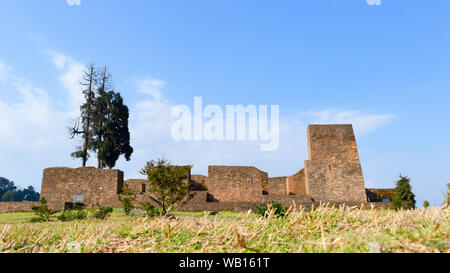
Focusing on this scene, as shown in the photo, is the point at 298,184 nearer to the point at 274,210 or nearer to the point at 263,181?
the point at 263,181

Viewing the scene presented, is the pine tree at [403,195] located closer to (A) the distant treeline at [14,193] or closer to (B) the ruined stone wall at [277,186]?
(B) the ruined stone wall at [277,186]

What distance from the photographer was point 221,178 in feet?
79.5

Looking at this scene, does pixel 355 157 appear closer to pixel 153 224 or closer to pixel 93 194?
pixel 93 194

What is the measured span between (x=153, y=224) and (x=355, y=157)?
23298mm

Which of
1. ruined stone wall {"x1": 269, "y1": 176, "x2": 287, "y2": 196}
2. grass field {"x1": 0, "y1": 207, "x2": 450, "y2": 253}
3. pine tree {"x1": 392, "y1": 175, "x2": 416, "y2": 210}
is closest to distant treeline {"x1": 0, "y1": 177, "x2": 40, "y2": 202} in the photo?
ruined stone wall {"x1": 269, "y1": 176, "x2": 287, "y2": 196}

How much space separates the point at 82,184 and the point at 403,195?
2362cm

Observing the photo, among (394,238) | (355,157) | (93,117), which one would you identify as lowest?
(394,238)

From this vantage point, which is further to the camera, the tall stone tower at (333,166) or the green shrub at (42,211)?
the tall stone tower at (333,166)

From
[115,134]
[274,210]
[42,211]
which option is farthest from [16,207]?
[274,210]

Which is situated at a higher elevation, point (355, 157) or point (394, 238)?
point (355, 157)

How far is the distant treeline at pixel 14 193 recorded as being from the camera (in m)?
53.2

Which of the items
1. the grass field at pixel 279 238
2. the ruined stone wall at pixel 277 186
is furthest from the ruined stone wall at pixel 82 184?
the grass field at pixel 279 238

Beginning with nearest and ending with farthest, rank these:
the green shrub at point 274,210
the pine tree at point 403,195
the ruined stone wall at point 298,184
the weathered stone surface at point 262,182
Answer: the green shrub at point 274,210 < the pine tree at point 403,195 < the weathered stone surface at point 262,182 < the ruined stone wall at point 298,184
